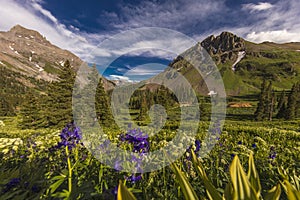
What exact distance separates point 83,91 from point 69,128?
2289 centimetres

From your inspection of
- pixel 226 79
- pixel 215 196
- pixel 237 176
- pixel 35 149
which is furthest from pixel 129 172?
pixel 226 79

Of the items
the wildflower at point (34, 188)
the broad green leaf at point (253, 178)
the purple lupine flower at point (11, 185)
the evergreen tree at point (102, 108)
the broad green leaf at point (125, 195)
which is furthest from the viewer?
the evergreen tree at point (102, 108)

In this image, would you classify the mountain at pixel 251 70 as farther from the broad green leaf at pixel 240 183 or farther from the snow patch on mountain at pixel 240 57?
the broad green leaf at pixel 240 183

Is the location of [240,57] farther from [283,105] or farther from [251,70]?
[283,105]

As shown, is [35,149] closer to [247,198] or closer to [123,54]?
[123,54]

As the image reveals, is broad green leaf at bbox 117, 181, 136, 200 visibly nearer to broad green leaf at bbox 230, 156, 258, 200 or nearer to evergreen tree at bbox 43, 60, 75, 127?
broad green leaf at bbox 230, 156, 258, 200

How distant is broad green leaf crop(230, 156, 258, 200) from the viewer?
1.06 meters

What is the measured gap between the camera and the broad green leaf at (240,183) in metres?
1.06

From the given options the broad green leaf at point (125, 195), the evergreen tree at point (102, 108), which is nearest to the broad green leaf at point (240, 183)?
the broad green leaf at point (125, 195)

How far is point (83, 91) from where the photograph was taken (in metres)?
24.5

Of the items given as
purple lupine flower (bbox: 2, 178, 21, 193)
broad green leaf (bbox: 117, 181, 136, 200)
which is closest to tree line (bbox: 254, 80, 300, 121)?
purple lupine flower (bbox: 2, 178, 21, 193)

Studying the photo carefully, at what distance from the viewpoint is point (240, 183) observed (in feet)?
3.55

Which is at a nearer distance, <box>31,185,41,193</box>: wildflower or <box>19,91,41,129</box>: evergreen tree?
<box>31,185,41,193</box>: wildflower

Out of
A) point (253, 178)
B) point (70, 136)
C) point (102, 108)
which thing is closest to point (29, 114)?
point (102, 108)
